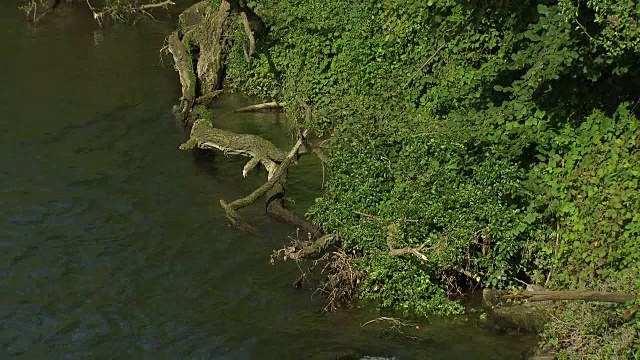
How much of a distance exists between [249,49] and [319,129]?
14.5 feet

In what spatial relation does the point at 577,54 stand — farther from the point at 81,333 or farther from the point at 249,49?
the point at 249,49

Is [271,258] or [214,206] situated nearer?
[271,258]

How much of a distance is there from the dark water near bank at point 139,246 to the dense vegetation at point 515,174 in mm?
1160

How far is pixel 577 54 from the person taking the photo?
52.3 ft

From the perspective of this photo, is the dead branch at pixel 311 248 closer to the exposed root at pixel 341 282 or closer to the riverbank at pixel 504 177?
the riverbank at pixel 504 177

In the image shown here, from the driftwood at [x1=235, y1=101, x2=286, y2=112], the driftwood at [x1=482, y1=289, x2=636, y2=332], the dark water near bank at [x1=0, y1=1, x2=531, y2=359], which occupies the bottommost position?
the dark water near bank at [x1=0, y1=1, x2=531, y2=359]

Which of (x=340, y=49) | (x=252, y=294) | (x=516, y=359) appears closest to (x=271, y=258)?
(x=252, y=294)

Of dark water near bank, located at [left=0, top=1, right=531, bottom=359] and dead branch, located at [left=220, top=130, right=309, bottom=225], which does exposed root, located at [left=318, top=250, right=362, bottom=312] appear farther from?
dead branch, located at [left=220, top=130, right=309, bottom=225]

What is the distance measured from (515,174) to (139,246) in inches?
300

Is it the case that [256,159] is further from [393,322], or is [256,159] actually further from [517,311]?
[517,311]

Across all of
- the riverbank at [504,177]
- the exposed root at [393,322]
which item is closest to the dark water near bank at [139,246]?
the exposed root at [393,322]

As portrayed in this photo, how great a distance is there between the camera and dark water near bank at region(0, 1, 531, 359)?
54.2 ft

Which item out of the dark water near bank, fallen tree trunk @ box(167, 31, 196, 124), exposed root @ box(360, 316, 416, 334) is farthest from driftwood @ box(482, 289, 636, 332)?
fallen tree trunk @ box(167, 31, 196, 124)

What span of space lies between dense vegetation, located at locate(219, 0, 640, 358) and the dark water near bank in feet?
3.81
